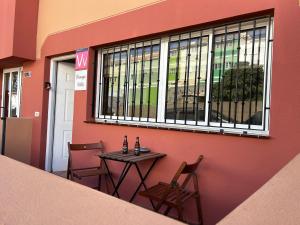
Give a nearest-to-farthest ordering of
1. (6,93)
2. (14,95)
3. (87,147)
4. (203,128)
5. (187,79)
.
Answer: (203,128)
(187,79)
(87,147)
(14,95)
(6,93)

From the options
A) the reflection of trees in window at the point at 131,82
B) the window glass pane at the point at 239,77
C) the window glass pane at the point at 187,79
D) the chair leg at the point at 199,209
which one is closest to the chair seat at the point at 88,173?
the reflection of trees in window at the point at 131,82

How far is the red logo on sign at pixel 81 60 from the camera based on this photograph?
4.76 metres

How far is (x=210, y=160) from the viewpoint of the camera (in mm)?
3242

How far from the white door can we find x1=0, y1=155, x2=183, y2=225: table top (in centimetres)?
466

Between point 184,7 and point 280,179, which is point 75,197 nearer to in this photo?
point 280,179

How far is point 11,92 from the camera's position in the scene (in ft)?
23.2

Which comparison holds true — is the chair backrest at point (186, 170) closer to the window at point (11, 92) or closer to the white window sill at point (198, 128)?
the white window sill at point (198, 128)

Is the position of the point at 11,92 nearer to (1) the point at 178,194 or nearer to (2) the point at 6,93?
(2) the point at 6,93

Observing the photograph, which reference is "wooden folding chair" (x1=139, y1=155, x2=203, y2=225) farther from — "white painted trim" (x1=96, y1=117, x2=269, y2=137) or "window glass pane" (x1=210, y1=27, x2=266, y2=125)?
"window glass pane" (x1=210, y1=27, x2=266, y2=125)

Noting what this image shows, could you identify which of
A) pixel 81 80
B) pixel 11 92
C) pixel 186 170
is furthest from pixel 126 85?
pixel 11 92

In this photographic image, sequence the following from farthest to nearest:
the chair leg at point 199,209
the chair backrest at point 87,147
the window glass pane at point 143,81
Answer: the chair backrest at point 87,147
the window glass pane at point 143,81
the chair leg at point 199,209

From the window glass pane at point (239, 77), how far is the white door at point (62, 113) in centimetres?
342

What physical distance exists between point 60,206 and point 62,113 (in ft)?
16.7

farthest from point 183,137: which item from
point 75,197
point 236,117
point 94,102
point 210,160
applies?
point 75,197
